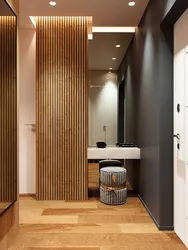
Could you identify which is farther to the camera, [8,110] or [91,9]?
[91,9]

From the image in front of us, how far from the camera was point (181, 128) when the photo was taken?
8.38 ft

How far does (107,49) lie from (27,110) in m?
2.36

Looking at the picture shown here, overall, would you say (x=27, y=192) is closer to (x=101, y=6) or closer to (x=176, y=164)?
(x=176, y=164)

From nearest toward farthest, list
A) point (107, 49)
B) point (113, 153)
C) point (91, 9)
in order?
1. point (91, 9)
2. point (113, 153)
3. point (107, 49)

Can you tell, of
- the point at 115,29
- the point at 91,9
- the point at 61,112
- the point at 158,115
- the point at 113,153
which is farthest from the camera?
the point at 115,29

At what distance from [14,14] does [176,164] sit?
2277mm

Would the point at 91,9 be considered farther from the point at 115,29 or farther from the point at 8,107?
the point at 8,107

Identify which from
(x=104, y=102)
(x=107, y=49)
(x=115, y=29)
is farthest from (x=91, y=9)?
(x=104, y=102)

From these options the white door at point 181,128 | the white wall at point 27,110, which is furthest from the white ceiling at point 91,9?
the white door at point 181,128

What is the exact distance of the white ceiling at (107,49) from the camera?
15.3 ft

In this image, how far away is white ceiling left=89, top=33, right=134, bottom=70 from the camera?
15.3ft

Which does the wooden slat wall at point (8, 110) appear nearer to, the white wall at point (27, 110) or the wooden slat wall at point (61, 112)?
the wooden slat wall at point (61, 112)

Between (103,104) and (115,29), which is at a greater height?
(115,29)

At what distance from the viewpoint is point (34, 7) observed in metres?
3.44
